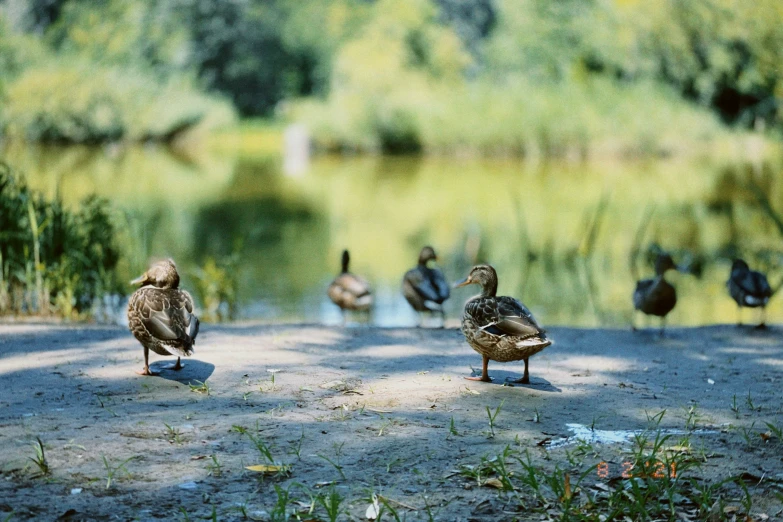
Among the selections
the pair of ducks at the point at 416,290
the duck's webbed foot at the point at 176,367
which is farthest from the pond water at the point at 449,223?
the duck's webbed foot at the point at 176,367

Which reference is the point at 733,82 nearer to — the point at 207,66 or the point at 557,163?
the point at 557,163

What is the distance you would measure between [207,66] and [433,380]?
6396cm

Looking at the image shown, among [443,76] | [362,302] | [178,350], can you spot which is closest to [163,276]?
[178,350]

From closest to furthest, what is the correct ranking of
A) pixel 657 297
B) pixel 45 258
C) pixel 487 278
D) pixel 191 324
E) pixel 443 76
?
pixel 191 324 → pixel 487 278 → pixel 657 297 → pixel 45 258 → pixel 443 76

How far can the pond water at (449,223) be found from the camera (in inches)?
484

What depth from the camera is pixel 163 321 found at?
5.41 meters

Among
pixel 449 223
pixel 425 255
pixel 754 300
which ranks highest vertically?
pixel 449 223

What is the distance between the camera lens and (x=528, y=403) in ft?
17.0

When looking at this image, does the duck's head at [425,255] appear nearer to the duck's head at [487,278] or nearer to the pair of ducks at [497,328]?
the pair of ducks at [497,328]

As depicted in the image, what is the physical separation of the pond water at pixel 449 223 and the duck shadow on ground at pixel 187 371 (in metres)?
4.50

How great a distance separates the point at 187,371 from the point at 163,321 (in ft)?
1.69

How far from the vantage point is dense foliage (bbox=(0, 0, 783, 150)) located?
3669 centimetres

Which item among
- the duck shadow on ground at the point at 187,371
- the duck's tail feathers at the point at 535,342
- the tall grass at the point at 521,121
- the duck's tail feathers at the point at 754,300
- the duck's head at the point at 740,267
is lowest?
the duck shadow on ground at the point at 187,371

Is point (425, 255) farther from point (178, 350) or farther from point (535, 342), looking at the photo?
point (178, 350)
